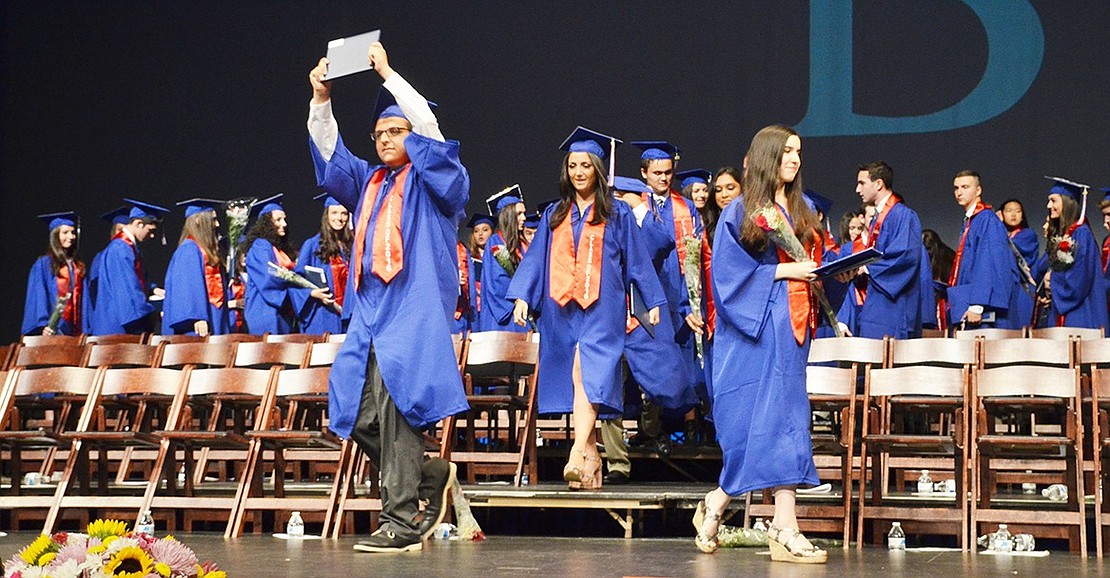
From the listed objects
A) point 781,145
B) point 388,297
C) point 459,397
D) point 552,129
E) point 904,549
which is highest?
point 552,129

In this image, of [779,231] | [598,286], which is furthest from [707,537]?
[598,286]

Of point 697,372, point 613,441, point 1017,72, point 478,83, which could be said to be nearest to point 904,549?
point 613,441

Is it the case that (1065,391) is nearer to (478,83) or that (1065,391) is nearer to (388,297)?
(388,297)

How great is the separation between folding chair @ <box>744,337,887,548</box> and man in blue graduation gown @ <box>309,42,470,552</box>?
1602 mm

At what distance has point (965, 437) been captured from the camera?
5820mm

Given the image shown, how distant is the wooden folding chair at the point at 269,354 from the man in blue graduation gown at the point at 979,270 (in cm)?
432

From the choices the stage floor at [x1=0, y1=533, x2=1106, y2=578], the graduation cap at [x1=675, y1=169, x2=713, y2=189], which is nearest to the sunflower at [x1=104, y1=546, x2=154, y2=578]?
the stage floor at [x1=0, y1=533, x2=1106, y2=578]

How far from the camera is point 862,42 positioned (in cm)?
1166

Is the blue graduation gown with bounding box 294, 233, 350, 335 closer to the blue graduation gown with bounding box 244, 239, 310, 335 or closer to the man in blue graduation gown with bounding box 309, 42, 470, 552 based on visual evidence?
the blue graduation gown with bounding box 244, 239, 310, 335

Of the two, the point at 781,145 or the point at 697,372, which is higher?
the point at 781,145

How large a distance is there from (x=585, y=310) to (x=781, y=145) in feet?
5.51

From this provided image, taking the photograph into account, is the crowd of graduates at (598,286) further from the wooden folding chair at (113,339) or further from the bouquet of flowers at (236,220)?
the wooden folding chair at (113,339)

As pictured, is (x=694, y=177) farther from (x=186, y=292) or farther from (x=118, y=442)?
(x=118, y=442)

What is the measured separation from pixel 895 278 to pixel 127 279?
5.40 meters
